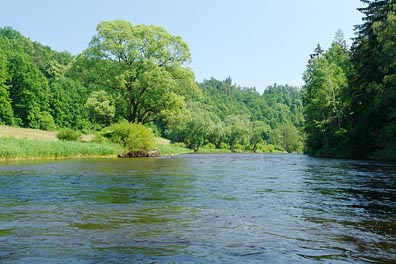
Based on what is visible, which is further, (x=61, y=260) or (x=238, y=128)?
(x=238, y=128)

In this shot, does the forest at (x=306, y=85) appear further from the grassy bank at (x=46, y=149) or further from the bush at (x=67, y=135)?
the grassy bank at (x=46, y=149)

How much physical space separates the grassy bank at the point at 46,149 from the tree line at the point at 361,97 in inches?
1077

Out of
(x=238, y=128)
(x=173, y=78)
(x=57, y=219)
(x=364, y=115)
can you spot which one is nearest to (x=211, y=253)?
(x=57, y=219)

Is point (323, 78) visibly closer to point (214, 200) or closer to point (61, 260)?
point (214, 200)

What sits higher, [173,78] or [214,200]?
[173,78]

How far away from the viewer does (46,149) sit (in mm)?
32750

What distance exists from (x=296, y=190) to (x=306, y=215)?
521cm

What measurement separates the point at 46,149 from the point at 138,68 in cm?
2164

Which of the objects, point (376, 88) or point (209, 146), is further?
point (209, 146)

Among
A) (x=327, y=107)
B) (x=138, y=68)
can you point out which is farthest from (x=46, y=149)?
(x=327, y=107)

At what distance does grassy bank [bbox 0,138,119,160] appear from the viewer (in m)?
29.2

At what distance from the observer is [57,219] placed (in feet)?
28.6

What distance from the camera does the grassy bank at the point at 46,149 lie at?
2920 cm

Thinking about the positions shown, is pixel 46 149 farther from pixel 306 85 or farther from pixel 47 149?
pixel 306 85
